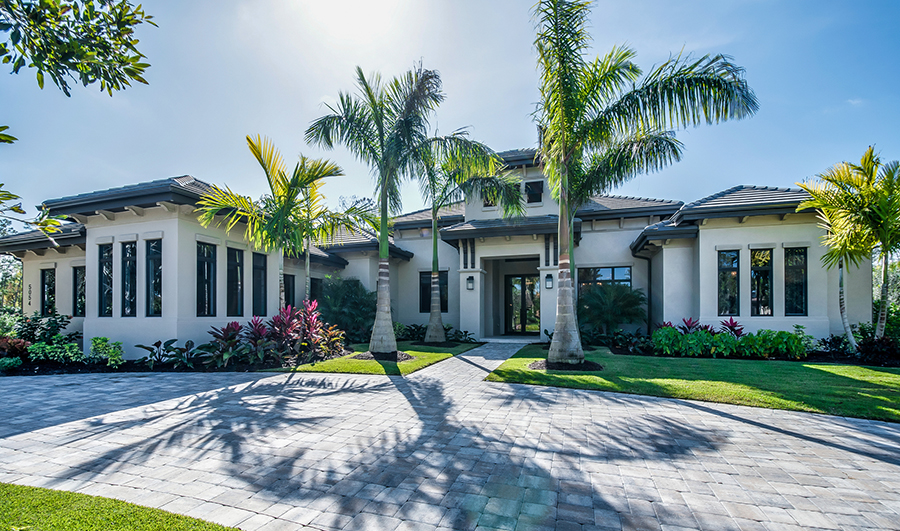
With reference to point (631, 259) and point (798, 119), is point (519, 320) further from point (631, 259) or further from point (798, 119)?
point (798, 119)

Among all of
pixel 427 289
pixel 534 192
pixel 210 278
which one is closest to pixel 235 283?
pixel 210 278

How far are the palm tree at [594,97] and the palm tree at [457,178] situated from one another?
1843 mm

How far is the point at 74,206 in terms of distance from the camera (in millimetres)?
10484

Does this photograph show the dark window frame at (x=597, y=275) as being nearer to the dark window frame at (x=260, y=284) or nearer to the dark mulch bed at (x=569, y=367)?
the dark mulch bed at (x=569, y=367)

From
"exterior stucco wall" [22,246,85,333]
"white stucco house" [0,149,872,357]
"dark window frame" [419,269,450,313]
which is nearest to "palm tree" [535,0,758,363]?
"white stucco house" [0,149,872,357]

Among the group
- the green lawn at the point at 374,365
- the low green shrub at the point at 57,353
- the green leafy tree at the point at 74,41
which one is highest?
the green leafy tree at the point at 74,41

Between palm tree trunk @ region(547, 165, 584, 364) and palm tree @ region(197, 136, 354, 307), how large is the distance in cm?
536

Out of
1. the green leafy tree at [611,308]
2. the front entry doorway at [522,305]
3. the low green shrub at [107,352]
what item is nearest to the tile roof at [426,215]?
the front entry doorway at [522,305]

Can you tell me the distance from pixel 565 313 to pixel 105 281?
1158 centimetres

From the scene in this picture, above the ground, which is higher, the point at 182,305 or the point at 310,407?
the point at 182,305

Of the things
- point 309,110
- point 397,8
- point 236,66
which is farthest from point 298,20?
point 309,110

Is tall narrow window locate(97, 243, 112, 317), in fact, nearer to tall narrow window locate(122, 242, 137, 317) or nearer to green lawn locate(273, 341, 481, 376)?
tall narrow window locate(122, 242, 137, 317)

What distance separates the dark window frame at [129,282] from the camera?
1067 centimetres

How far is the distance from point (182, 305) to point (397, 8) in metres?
8.34
